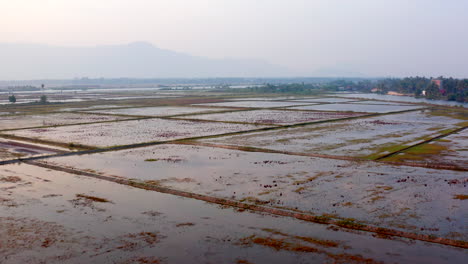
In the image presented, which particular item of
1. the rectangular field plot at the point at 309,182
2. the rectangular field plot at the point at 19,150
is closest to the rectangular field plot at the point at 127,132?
the rectangular field plot at the point at 19,150

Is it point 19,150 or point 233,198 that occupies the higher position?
point 19,150

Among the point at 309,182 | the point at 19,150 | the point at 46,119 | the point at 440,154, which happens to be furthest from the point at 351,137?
the point at 46,119

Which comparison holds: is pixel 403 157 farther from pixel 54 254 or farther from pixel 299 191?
pixel 54 254

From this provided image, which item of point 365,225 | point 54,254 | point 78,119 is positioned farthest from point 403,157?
point 78,119

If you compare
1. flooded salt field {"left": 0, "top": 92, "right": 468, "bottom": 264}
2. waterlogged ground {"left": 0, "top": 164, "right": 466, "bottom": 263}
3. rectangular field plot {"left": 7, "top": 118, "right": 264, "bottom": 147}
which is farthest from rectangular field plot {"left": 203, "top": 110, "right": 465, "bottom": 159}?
waterlogged ground {"left": 0, "top": 164, "right": 466, "bottom": 263}

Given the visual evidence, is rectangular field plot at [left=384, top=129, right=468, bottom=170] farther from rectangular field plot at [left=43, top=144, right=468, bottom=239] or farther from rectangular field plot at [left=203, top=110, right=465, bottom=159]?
rectangular field plot at [left=43, top=144, right=468, bottom=239]

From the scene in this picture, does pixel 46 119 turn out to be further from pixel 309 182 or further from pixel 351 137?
pixel 309 182

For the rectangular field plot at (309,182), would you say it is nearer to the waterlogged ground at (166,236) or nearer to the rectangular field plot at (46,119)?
the waterlogged ground at (166,236)
